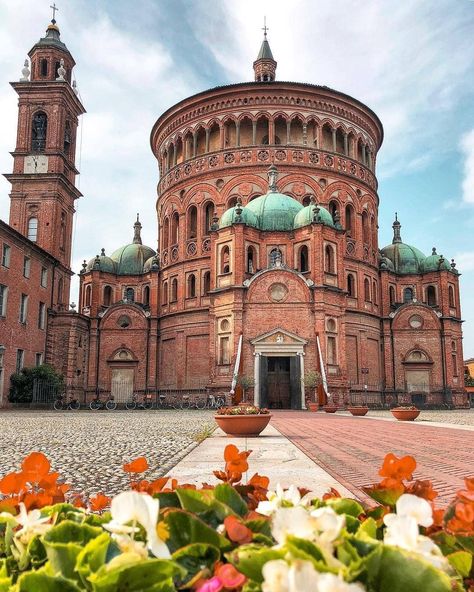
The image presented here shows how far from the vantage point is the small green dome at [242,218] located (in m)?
38.8

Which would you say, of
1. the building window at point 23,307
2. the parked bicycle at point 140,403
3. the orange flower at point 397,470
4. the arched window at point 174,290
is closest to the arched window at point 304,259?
the arched window at point 174,290

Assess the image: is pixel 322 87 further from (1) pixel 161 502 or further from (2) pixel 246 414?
(1) pixel 161 502

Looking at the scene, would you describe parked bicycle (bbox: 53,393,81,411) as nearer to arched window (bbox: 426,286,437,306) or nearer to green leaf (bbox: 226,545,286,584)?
arched window (bbox: 426,286,437,306)

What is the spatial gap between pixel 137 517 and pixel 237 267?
36.6 m

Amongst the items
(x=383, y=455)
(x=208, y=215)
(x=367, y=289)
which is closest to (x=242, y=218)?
(x=208, y=215)

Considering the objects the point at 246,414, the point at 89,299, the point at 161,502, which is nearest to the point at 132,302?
the point at 89,299

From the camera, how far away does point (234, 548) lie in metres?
1.32

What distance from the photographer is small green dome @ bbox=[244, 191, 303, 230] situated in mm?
40000

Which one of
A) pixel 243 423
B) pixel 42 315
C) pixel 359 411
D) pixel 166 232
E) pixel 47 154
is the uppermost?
pixel 47 154

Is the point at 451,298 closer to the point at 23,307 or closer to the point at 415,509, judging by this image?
the point at 23,307

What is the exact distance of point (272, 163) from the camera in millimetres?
43312

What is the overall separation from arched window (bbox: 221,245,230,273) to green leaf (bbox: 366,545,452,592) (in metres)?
38.3

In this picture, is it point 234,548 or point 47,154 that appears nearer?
point 234,548

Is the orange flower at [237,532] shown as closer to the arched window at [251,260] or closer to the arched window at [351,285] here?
the arched window at [251,260]
